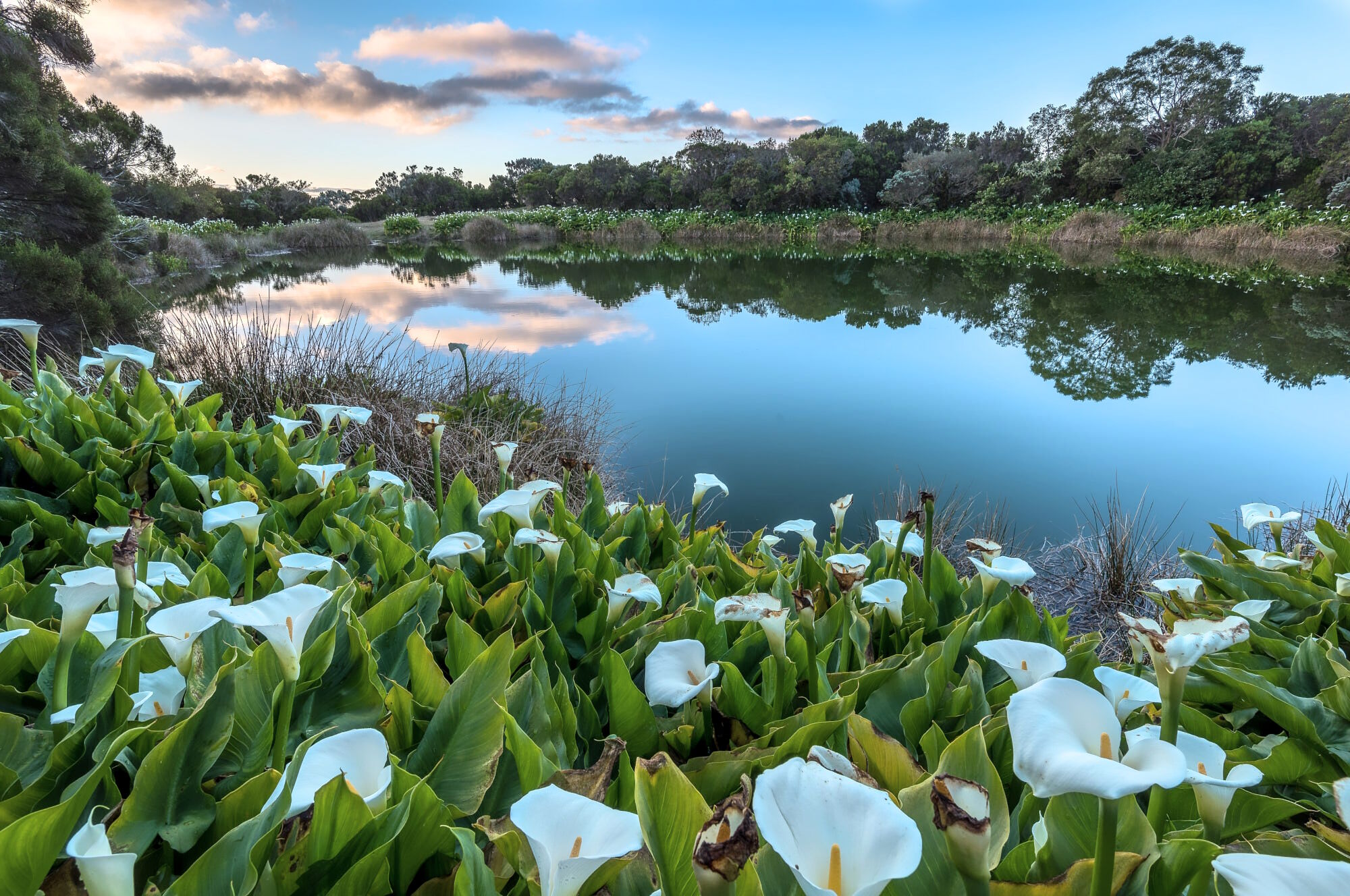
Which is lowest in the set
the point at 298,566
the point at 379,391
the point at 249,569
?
the point at 379,391

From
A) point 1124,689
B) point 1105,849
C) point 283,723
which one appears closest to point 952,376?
point 1124,689

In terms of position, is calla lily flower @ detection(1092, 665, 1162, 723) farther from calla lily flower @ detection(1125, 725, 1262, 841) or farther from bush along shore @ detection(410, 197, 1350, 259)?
bush along shore @ detection(410, 197, 1350, 259)

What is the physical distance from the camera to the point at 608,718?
3.85ft

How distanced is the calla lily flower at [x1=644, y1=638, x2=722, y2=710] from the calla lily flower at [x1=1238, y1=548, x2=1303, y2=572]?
1.74 metres

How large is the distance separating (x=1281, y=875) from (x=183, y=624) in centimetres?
118

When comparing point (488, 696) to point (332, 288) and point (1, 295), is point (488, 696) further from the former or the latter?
point (332, 288)

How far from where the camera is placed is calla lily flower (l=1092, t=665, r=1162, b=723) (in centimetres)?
84

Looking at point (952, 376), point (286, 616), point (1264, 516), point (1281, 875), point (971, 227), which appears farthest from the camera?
point (971, 227)

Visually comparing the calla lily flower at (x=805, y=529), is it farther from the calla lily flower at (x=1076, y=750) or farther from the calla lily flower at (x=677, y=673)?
the calla lily flower at (x=1076, y=750)

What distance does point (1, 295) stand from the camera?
690 cm

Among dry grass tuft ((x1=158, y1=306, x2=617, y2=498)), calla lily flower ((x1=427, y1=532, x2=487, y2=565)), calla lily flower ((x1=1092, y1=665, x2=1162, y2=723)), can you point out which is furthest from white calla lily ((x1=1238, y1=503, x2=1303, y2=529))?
dry grass tuft ((x1=158, y1=306, x2=617, y2=498))

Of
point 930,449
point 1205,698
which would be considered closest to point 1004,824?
point 1205,698

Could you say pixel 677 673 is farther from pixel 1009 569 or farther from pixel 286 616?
pixel 1009 569

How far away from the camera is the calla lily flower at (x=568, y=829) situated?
1.79ft
